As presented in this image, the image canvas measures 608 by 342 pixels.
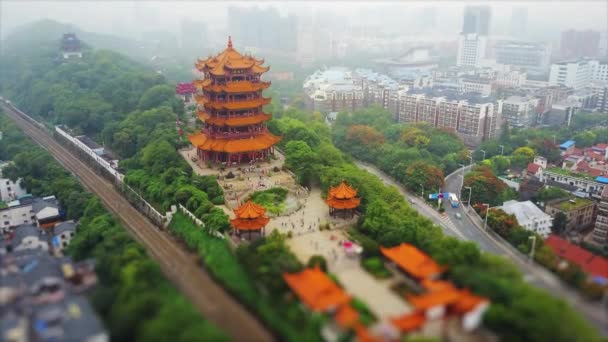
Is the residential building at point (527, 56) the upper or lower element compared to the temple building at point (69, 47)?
lower

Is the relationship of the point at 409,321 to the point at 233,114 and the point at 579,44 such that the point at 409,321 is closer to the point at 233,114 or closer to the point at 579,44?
the point at 233,114

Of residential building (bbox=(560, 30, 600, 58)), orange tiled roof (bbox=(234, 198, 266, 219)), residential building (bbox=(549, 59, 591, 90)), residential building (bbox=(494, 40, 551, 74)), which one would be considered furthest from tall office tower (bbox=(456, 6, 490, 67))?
orange tiled roof (bbox=(234, 198, 266, 219))

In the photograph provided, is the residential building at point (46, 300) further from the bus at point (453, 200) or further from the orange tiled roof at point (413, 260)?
the bus at point (453, 200)

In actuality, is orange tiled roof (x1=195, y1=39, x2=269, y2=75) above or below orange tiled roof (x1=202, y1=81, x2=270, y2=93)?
above

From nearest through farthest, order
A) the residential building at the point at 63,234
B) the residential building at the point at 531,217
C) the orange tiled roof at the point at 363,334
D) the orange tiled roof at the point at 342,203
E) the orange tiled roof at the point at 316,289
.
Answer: the orange tiled roof at the point at 363,334, the orange tiled roof at the point at 316,289, the residential building at the point at 63,234, the orange tiled roof at the point at 342,203, the residential building at the point at 531,217

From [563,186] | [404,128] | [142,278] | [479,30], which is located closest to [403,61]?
[479,30]

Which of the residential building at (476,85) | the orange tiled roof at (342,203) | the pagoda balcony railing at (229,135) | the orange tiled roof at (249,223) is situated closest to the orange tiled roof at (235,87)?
the pagoda balcony railing at (229,135)

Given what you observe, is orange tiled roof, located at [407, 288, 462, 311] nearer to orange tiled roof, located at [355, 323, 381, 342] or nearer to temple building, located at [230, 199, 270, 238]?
orange tiled roof, located at [355, 323, 381, 342]

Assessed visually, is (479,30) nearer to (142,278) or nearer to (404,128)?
(404,128)
